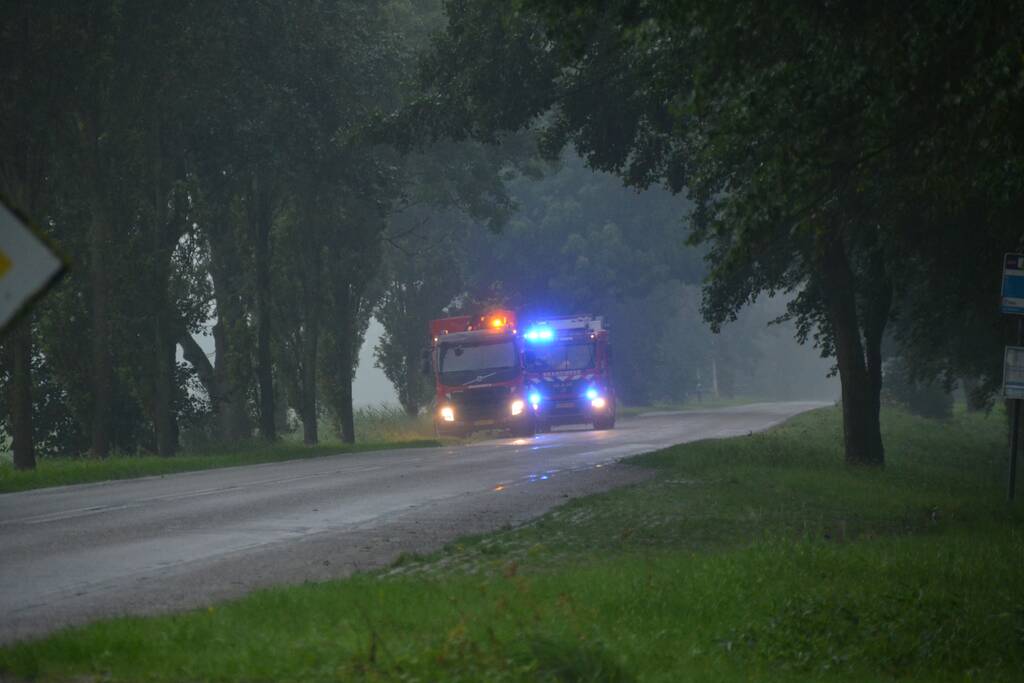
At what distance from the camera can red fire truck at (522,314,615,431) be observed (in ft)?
167

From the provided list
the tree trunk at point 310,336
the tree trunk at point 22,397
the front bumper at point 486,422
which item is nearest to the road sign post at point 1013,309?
the tree trunk at point 22,397

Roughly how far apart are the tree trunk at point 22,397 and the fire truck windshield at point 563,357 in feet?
78.1

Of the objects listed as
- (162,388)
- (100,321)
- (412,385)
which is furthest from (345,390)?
(100,321)

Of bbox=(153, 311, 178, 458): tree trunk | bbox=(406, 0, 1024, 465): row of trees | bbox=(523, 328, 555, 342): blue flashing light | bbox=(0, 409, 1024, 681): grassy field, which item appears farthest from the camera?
bbox=(523, 328, 555, 342): blue flashing light

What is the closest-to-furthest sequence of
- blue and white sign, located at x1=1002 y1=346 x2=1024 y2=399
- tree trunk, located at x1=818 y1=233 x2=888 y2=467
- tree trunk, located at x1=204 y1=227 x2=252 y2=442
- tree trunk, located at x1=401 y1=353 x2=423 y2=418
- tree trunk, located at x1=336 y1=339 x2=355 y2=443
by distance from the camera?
blue and white sign, located at x1=1002 y1=346 x2=1024 y2=399 → tree trunk, located at x1=818 y1=233 x2=888 y2=467 → tree trunk, located at x1=204 y1=227 x2=252 y2=442 → tree trunk, located at x1=336 y1=339 x2=355 y2=443 → tree trunk, located at x1=401 y1=353 x2=423 y2=418

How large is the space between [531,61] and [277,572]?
46.0 feet

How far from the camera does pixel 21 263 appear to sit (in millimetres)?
6172

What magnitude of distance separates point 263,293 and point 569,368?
46.2 feet

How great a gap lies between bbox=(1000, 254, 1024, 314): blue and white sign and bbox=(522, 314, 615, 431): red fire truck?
32682 millimetres

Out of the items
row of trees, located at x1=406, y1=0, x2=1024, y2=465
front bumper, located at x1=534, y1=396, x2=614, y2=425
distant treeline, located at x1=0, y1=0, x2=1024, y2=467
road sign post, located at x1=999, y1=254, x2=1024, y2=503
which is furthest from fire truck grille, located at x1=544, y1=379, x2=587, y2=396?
road sign post, located at x1=999, y1=254, x2=1024, y2=503

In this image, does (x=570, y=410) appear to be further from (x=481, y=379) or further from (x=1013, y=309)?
(x=1013, y=309)

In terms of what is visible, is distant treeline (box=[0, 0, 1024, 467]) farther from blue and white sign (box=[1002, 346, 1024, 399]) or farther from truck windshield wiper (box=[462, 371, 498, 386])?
truck windshield wiper (box=[462, 371, 498, 386])

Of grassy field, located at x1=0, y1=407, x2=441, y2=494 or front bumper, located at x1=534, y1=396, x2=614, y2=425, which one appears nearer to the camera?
grassy field, located at x1=0, y1=407, x2=441, y2=494

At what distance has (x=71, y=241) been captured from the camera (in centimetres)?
3412
